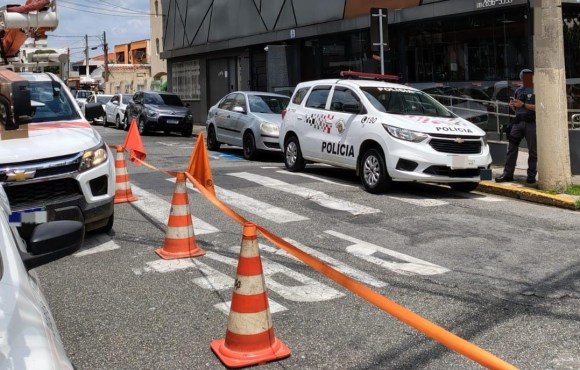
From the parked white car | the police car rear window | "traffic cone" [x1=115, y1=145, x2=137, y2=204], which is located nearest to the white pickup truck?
"traffic cone" [x1=115, y1=145, x2=137, y2=204]

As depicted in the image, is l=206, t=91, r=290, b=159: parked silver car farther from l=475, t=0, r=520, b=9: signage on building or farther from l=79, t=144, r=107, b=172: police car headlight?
l=79, t=144, r=107, b=172: police car headlight

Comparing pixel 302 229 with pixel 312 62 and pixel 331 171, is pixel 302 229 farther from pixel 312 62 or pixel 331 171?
pixel 312 62

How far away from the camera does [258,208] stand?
8.95 meters

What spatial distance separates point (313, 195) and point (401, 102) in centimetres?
241

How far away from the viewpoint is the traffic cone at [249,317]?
3.94 meters

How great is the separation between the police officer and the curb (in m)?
0.36

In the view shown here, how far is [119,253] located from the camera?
6.61 meters

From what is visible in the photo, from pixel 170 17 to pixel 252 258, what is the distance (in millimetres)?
30687

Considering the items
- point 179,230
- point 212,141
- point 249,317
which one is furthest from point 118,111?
point 249,317

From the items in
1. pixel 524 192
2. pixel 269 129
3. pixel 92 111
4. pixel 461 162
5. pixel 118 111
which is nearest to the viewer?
pixel 92 111

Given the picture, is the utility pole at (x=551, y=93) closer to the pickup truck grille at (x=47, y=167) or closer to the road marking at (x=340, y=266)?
the road marking at (x=340, y=266)

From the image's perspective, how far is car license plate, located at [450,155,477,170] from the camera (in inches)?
381

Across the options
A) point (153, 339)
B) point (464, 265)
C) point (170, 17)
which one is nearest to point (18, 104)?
point (153, 339)

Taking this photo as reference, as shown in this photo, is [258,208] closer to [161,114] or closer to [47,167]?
[47,167]
